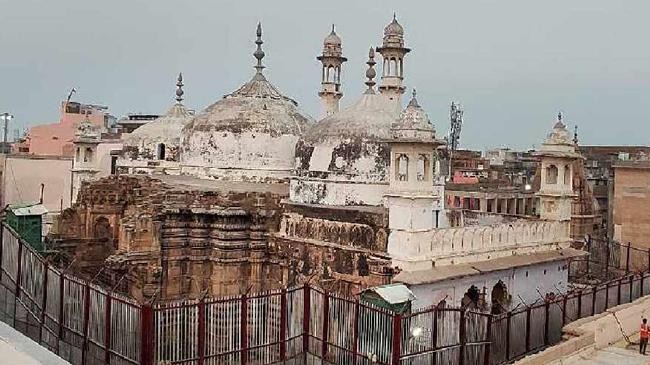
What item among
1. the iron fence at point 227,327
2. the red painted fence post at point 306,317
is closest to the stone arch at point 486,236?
the iron fence at point 227,327

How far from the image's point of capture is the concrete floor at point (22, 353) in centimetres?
545

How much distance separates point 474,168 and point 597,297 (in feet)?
118

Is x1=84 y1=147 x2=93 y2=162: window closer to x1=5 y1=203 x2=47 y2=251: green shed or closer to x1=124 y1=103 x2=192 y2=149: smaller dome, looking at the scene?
x1=124 y1=103 x2=192 y2=149: smaller dome

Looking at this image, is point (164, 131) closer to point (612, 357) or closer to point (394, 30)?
point (394, 30)

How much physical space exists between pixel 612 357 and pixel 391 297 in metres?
3.43

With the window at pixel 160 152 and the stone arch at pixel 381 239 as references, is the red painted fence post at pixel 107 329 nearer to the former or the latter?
the stone arch at pixel 381 239

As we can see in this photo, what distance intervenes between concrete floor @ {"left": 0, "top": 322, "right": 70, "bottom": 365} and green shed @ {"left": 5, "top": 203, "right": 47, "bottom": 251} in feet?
36.6

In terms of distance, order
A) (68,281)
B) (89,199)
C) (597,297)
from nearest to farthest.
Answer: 1. (68,281)
2. (597,297)
3. (89,199)

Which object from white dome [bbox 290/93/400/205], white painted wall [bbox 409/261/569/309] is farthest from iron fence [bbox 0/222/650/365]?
white dome [bbox 290/93/400/205]

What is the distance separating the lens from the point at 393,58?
72.0 feet

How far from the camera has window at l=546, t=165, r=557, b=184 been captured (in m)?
17.6

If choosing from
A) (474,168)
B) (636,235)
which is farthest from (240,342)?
(474,168)

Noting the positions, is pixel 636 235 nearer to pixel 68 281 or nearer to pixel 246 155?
pixel 246 155

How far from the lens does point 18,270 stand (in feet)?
32.4
